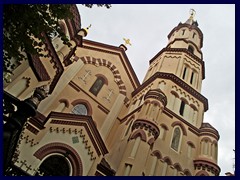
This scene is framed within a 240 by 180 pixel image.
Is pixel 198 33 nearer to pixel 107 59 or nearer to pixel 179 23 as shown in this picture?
pixel 179 23

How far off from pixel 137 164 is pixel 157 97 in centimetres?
389

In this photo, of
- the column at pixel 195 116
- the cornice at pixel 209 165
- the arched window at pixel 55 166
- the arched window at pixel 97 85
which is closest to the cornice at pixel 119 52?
the arched window at pixel 97 85

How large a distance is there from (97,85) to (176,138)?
5553 mm

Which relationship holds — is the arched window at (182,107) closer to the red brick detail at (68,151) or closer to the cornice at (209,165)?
the cornice at (209,165)

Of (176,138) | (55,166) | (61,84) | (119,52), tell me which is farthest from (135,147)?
(119,52)

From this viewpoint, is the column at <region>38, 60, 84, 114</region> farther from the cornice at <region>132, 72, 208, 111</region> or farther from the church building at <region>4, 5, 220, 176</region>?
the cornice at <region>132, 72, 208, 111</region>

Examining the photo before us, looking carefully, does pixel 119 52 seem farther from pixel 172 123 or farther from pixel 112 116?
pixel 172 123

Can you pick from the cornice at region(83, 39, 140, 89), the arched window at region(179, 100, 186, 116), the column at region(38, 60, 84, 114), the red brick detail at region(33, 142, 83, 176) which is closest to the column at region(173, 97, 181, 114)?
the arched window at region(179, 100, 186, 116)

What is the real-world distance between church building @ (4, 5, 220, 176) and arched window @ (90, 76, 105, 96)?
6cm

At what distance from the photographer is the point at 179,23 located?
2245 centimetres

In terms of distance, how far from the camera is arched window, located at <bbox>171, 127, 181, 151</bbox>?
1361 cm

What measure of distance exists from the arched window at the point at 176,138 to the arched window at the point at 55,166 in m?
4.98

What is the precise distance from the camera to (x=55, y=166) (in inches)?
435

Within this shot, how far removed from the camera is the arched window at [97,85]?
16.7 metres
